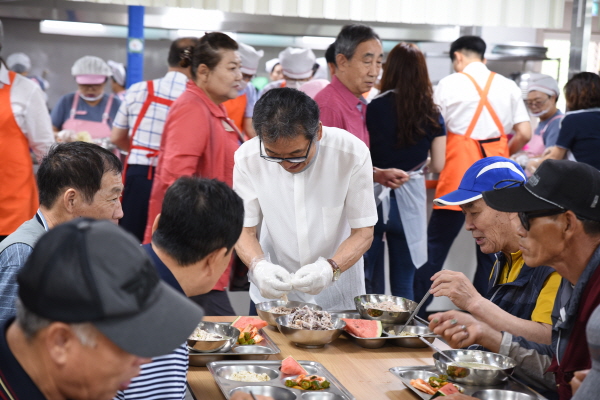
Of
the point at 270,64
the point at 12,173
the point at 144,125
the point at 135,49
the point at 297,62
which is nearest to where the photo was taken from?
the point at 12,173

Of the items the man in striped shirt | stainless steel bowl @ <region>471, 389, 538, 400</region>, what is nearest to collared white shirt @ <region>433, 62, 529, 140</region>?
the man in striped shirt

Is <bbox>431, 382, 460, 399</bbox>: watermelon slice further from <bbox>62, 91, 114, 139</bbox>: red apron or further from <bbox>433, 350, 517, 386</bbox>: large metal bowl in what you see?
<bbox>62, 91, 114, 139</bbox>: red apron

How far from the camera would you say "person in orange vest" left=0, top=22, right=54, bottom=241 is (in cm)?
344

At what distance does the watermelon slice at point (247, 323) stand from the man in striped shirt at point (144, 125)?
1761 mm

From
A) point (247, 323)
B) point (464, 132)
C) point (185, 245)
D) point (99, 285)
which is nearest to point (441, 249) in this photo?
point (464, 132)

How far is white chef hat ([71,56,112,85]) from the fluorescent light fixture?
4.77 feet

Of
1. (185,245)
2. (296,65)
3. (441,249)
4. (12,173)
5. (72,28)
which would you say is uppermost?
(72,28)

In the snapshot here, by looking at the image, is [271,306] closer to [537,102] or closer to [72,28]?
[537,102]

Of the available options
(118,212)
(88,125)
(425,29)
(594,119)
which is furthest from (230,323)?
(425,29)

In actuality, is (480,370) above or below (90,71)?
below

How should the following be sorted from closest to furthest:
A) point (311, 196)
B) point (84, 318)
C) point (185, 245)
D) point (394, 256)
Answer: point (84, 318), point (185, 245), point (311, 196), point (394, 256)

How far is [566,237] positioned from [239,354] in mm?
1039

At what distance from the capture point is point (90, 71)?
5691 mm

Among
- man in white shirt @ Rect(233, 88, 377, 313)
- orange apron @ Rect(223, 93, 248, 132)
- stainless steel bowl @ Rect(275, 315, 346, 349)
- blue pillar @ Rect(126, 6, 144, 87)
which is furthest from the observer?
blue pillar @ Rect(126, 6, 144, 87)
